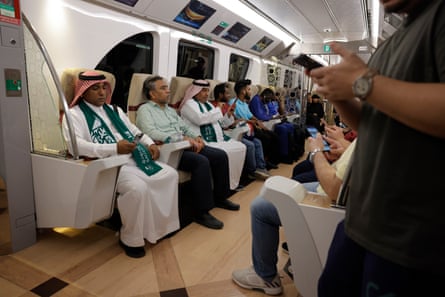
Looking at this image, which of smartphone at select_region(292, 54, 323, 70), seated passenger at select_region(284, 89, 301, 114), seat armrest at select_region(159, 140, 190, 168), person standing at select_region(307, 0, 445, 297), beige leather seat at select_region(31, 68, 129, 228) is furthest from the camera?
seated passenger at select_region(284, 89, 301, 114)

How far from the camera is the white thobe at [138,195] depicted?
2398mm

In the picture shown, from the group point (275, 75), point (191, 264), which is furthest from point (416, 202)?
point (275, 75)

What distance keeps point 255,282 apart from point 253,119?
3.76 metres

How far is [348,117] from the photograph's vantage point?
103 cm

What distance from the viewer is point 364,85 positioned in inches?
30.7

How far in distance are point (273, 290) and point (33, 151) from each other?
2.08 meters

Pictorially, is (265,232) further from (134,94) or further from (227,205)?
(134,94)

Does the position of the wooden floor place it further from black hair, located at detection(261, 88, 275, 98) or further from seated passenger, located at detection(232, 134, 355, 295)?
black hair, located at detection(261, 88, 275, 98)

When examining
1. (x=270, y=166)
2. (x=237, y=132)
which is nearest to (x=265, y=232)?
(x=237, y=132)

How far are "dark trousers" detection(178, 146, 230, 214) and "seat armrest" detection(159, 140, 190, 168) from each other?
14 cm

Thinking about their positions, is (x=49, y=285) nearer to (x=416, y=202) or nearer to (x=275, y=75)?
(x=416, y=202)

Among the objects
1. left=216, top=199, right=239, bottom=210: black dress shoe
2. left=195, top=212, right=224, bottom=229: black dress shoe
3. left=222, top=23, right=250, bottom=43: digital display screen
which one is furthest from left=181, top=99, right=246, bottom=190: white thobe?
left=222, top=23, right=250, bottom=43: digital display screen

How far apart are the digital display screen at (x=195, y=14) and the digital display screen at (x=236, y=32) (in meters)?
0.86

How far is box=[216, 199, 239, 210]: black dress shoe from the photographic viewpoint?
11.7 ft
